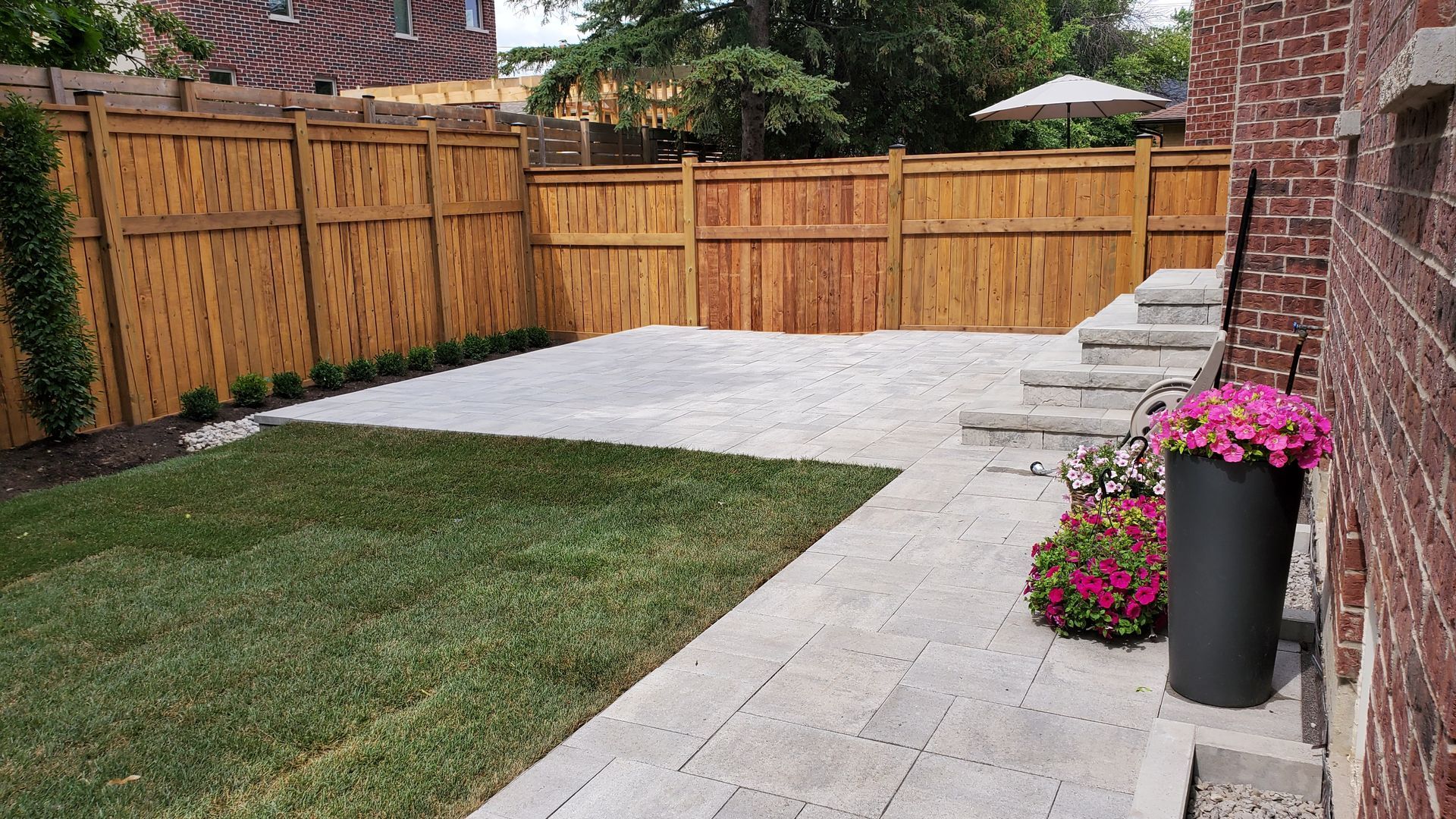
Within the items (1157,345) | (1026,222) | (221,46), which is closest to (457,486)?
(1157,345)

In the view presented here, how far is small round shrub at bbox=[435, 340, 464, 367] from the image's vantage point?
1168cm

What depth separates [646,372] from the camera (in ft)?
34.1

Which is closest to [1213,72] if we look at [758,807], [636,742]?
[636,742]

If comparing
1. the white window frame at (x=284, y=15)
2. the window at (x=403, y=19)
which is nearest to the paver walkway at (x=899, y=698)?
the white window frame at (x=284, y=15)

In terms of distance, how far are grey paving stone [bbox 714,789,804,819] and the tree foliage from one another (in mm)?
5645

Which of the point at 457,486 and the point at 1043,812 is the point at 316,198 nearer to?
the point at 457,486

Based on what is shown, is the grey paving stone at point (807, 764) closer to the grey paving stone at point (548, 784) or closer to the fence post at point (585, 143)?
the grey paving stone at point (548, 784)

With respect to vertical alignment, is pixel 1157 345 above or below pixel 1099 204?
below

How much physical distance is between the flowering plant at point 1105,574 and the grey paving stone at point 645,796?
165cm

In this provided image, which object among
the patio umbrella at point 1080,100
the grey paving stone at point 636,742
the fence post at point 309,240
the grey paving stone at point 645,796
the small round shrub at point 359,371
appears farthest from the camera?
the patio umbrella at point 1080,100

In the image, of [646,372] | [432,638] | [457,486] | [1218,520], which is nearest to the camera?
[1218,520]

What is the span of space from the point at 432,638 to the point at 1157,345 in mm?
5416

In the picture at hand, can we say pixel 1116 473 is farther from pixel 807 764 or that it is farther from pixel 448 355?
pixel 448 355

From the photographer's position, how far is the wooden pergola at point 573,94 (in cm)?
1689
